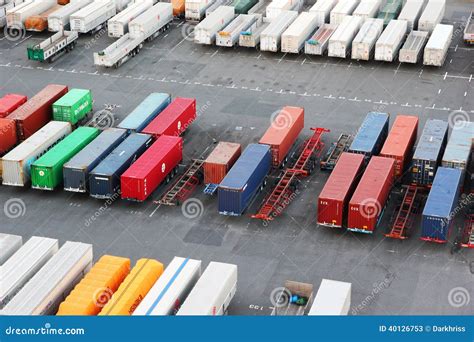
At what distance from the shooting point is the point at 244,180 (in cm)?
8831

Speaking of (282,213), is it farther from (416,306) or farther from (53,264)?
(53,264)

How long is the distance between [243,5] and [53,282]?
81.7m

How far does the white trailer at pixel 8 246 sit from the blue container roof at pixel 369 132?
117 ft

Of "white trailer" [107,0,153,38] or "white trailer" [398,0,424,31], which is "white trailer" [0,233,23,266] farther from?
"white trailer" [398,0,424,31]

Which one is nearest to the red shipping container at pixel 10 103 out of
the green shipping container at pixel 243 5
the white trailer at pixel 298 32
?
the white trailer at pixel 298 32

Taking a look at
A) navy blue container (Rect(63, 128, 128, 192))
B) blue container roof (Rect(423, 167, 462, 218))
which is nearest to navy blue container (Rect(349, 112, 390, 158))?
blue container roof (Rect(423, 167, 462, 218))

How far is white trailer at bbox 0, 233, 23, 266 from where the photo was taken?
76250 mm

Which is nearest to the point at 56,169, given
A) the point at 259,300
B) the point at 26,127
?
the point at 26,127

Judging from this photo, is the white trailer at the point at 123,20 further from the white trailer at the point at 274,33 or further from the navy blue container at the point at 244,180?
the navy blue container at the point at 244,180

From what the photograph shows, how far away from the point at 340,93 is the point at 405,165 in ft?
76.4

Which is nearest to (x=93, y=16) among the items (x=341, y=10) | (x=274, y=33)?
(x=274, y=33)

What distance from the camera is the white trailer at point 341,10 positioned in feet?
447

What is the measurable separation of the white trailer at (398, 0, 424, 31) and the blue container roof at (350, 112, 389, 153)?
3764 cm

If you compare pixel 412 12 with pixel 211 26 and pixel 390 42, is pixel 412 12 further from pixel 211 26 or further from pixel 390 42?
pixel 211 26
